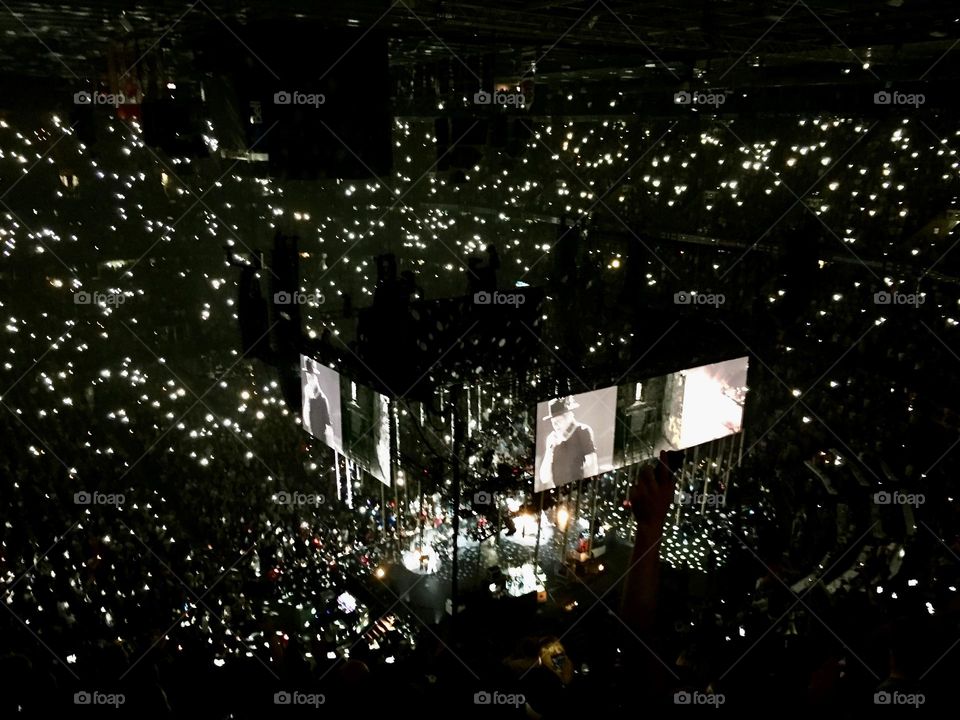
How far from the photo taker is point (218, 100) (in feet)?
8.53

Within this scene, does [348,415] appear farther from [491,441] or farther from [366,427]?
[491,441]

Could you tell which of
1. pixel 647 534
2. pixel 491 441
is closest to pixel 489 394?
pixel 491 441

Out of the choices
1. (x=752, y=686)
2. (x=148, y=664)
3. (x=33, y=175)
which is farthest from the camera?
(x=33, y=175)

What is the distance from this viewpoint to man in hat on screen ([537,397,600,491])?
394cm

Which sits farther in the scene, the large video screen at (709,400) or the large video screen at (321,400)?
the large video screen at (709,400)

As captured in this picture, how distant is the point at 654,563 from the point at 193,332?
25.5 ft

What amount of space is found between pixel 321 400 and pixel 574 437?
1.85 meters

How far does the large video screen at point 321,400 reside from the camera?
163 inches

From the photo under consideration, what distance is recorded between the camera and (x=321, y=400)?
A: 4340 mm

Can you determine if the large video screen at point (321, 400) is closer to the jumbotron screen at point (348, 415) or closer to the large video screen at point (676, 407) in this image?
→ the jumbotron screen at point (348, 415)

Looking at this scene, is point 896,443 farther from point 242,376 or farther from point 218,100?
point 242,376

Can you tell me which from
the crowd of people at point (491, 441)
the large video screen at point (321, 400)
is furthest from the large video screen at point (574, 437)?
the large video screen at point (321, 400)

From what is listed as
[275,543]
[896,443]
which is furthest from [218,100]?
[896,443]

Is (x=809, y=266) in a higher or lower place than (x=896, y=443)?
higher
